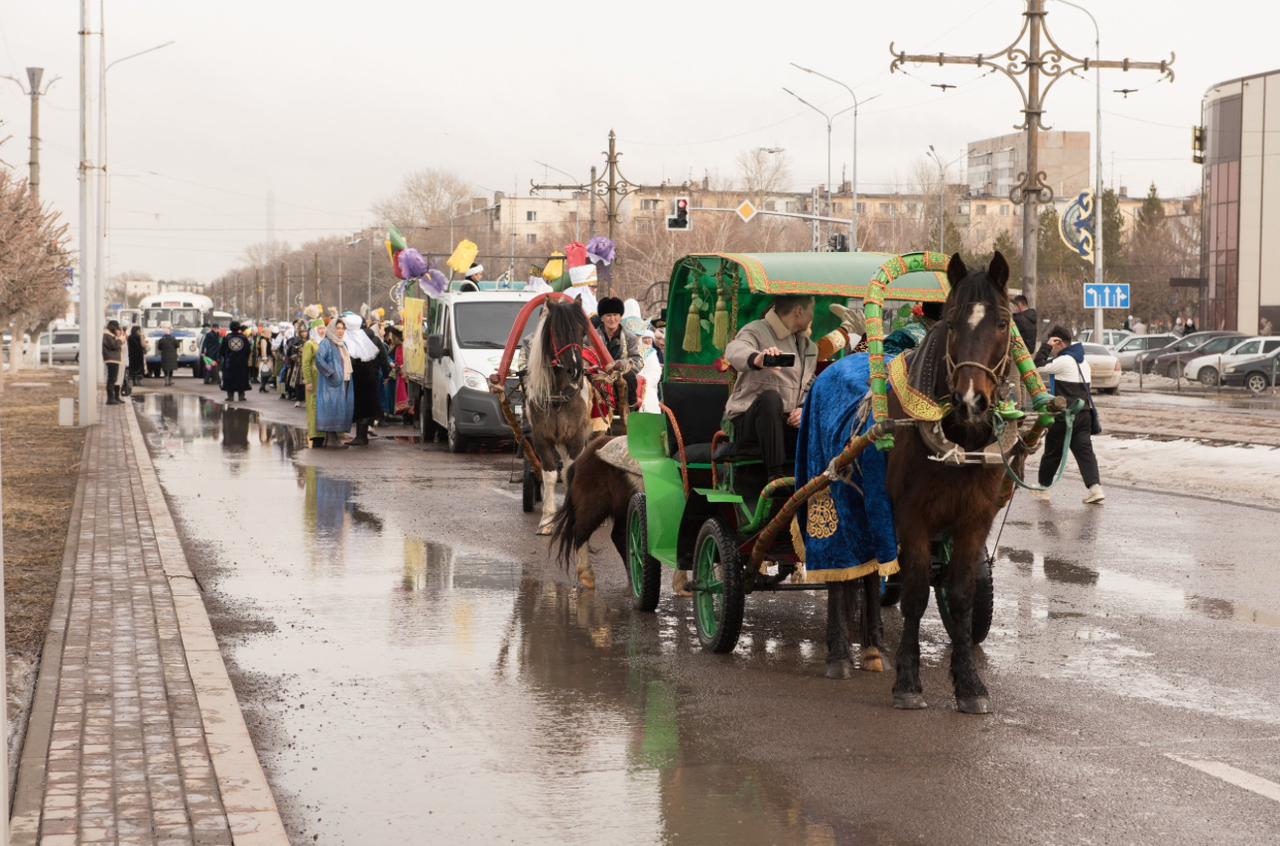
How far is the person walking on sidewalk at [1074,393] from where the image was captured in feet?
53.4

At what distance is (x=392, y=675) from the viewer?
8.32m

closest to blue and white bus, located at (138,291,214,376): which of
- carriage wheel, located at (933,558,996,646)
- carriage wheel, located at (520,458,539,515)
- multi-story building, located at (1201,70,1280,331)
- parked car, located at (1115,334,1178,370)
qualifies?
parked car, located at (1115,334,1178,370)

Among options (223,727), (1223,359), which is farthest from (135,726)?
(1223,359)

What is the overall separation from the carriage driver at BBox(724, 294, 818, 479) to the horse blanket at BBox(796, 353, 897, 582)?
47 centimetres

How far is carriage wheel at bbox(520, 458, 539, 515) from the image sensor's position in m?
15.3

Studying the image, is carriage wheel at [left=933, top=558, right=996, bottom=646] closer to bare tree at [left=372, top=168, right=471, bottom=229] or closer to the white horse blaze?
the white horse blaze

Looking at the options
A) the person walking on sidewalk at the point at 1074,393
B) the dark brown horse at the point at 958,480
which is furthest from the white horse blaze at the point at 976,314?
the person walking on sidewalk at the point at 1074,393

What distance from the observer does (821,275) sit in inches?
354

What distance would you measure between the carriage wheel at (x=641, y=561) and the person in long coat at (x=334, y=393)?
46.5 ft

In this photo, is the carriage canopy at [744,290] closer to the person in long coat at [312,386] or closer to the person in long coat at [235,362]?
the person in long coat at [312,386]

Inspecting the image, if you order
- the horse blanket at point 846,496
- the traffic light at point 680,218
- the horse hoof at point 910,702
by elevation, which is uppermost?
the traffic light at point 680,218

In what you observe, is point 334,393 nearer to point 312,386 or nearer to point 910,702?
point 312,386

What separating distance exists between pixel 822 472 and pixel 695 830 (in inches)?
105

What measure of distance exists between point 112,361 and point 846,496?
106 ft
